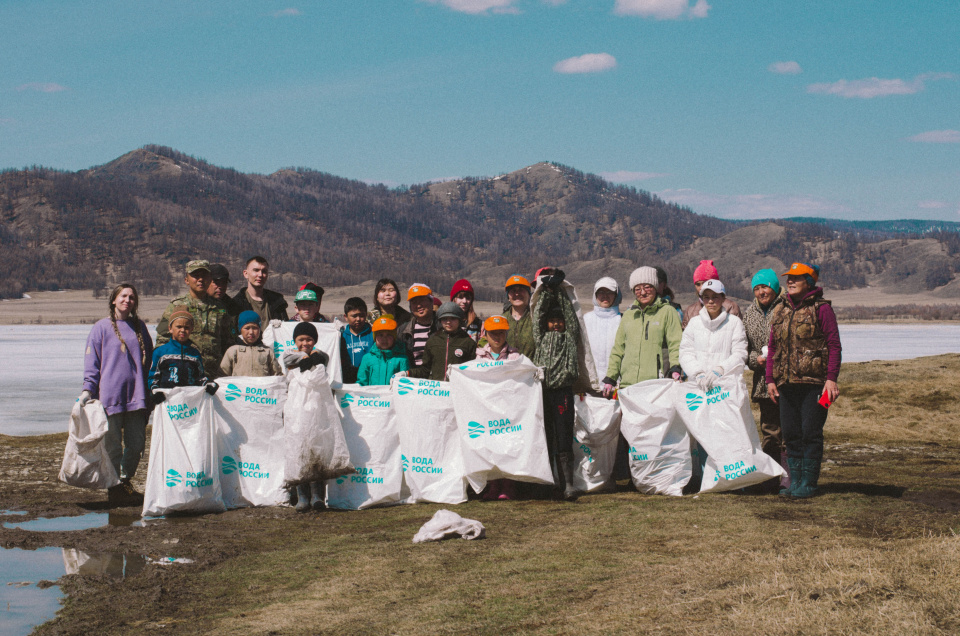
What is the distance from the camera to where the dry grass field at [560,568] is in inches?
138

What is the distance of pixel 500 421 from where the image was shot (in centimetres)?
608

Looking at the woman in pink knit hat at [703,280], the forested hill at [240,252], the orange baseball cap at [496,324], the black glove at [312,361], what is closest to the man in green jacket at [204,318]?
the black glove at [312,361]

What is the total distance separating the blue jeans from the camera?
6.39 m

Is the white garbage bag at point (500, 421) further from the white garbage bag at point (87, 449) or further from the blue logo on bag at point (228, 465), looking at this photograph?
the white garbage bag at point (87, 449)

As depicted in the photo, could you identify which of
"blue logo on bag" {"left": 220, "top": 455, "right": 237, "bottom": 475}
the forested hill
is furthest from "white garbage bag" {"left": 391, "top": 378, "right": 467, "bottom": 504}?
the forested hill

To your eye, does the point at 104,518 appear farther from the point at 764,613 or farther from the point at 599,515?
the point at 764,613

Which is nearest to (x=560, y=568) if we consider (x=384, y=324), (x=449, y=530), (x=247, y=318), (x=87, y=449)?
(x=449, y=530)

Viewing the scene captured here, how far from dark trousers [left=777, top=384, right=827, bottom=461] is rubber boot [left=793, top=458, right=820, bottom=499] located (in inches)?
1.6

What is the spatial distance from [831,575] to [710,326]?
2837 mm

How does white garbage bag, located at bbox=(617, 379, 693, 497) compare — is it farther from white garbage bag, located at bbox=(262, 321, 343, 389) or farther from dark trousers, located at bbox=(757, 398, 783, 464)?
white garbage bag, located at bbox=(262, 321, 343, 389)

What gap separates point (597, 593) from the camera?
3883 mm

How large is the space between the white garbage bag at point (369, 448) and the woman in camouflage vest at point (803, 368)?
2.77 meters

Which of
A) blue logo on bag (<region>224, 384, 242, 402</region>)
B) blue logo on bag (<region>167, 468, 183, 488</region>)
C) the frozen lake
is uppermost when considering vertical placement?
blue logo on bag (<region>224, 384, 242, 402</region>)

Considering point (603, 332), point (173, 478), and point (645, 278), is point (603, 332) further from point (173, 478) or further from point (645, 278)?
point (173, 478)
